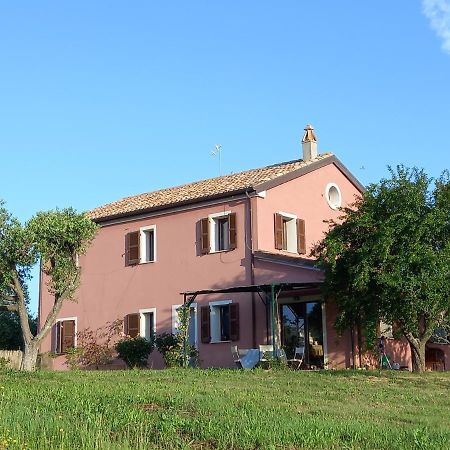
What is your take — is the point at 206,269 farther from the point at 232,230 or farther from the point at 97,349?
the point at 97,349

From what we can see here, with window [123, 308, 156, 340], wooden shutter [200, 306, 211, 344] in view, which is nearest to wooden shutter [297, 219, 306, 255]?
wooden shutter [200, 306, 211, 344]

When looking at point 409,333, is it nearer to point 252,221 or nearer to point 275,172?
point 252,221

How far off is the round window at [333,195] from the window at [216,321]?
19.2ft

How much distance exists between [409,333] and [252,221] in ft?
21.7

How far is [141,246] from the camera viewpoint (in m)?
26.8

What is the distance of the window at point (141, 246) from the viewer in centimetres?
2672

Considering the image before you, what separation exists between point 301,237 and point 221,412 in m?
15.1

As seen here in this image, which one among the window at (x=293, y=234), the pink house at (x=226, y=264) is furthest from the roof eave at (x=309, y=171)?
the window at (x=293, y=234)

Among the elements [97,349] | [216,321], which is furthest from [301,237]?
[97,349]

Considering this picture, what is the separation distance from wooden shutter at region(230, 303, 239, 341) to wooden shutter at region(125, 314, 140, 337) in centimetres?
415

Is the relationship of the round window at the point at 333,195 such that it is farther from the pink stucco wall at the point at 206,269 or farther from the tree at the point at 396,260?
the tree at the point at 396,260

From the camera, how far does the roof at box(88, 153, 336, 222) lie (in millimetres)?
24469

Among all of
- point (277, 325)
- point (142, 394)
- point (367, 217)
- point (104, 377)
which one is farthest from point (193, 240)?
point (142, 394)

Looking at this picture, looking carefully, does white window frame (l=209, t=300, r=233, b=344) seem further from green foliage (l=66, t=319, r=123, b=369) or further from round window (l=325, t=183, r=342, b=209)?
round window (l=325, t=183, r=342, b=209)
